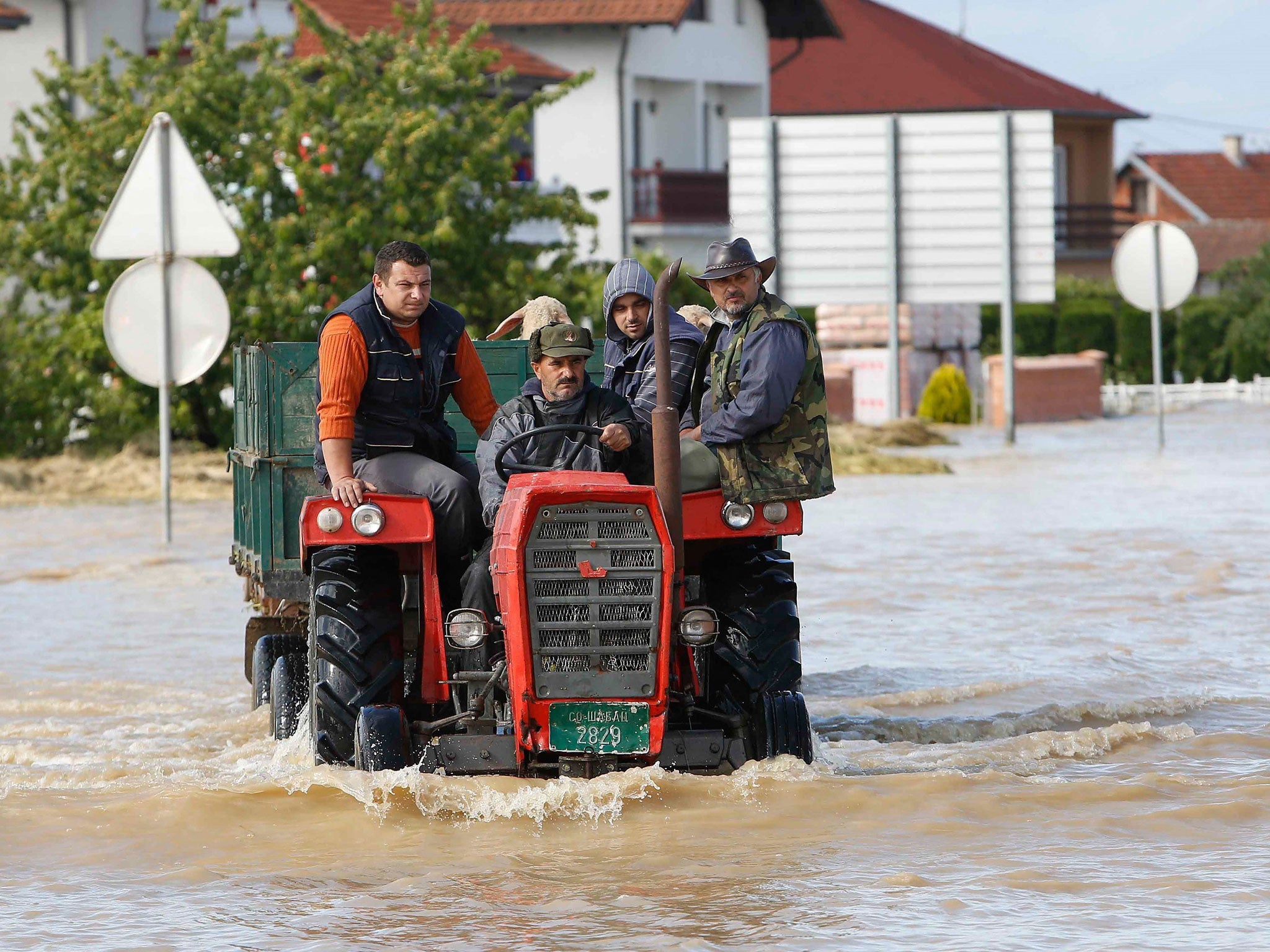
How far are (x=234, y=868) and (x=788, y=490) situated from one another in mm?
2115

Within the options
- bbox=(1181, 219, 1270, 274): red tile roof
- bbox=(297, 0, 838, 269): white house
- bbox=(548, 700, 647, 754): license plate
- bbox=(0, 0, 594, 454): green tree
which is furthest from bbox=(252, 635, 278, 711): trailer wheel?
bbox=(1181, 219, 1270, 274): red tile roof

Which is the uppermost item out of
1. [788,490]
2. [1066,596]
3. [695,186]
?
[695,186]

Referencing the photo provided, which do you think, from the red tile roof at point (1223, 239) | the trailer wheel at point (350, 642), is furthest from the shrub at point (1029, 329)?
the trailer wheel at point (350, 642)

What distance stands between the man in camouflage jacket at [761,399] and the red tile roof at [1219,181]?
216 ft

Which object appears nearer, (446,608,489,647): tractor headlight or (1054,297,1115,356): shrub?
(446,608,489,647): tractor headlight

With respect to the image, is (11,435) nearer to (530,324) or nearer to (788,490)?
(530,324)

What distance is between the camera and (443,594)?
23.8ft

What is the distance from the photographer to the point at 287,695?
8.34 metres

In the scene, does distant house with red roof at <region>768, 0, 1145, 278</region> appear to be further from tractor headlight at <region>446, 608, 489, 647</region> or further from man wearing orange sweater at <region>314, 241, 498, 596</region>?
tractor headlight at <region>446, 608, 489, 647</region>

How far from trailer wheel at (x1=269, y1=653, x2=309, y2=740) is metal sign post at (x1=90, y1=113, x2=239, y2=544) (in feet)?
21.0

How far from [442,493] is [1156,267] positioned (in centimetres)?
2145

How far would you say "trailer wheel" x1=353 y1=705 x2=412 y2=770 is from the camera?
688 centimetres

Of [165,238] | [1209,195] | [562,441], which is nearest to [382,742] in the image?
[562,441]

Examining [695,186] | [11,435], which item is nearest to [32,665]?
[11,435]
